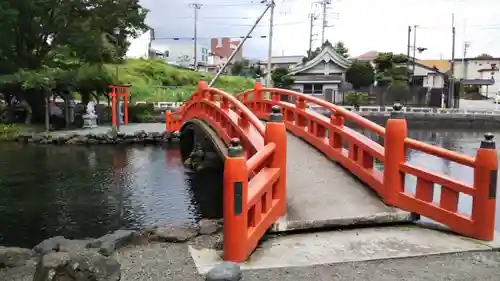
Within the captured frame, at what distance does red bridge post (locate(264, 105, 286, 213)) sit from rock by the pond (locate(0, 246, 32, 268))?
3.15 metres

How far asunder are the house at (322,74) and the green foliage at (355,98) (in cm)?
235

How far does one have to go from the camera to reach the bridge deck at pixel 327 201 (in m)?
5.51

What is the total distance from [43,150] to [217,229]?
14871 millimetres

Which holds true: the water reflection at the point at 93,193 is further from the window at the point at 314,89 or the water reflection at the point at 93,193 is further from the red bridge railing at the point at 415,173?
the window at the point at 314,89

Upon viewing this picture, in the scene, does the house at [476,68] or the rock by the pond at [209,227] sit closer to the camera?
the rock by the pond at [209,227]

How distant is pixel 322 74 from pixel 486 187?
134 ft

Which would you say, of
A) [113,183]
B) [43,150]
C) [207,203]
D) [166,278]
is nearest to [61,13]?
[43,150]

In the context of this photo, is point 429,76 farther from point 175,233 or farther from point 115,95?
point 175,233

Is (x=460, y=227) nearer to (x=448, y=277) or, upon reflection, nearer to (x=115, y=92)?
(x=448, y=277)

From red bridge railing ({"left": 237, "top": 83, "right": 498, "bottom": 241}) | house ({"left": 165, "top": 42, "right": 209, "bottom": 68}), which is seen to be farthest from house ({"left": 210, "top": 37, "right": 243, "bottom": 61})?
red bridge railing ({"left": 237, "top": 83, "right": 498, "bottom": 241})

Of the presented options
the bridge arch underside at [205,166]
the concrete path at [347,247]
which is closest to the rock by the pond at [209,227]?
the concrete path at [347,247]

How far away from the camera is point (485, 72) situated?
66.7m

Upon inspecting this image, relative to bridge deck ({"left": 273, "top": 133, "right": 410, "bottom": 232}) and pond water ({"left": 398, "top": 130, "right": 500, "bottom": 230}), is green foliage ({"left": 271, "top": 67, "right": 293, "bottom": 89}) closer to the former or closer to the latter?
pond water ({"left": 398, "top": 130, "right": 500, "bottom": 230})

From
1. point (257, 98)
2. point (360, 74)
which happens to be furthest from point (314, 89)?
point (257, 98)
